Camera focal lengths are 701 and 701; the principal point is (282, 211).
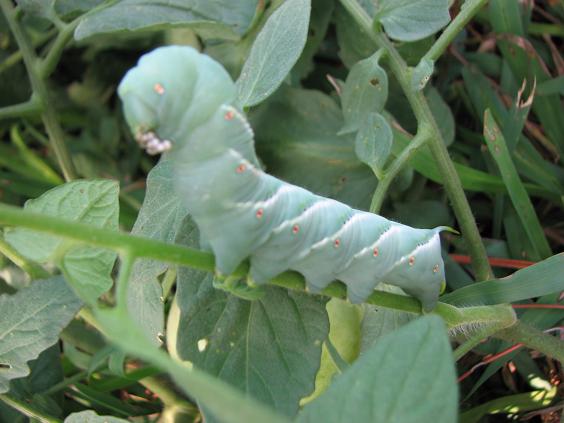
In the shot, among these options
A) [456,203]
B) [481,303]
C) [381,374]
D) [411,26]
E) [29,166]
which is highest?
[411,26]

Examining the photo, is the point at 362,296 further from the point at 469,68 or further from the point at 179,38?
the point at 179,38

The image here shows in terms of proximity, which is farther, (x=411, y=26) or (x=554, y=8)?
(x=554, y=8)

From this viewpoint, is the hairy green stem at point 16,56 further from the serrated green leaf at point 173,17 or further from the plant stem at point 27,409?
the plant stem at point 27,409

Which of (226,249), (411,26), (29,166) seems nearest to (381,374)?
(226,249)

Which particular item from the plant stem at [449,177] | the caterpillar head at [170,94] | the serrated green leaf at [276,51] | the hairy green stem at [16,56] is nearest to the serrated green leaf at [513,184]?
the plant stem at [449,177]

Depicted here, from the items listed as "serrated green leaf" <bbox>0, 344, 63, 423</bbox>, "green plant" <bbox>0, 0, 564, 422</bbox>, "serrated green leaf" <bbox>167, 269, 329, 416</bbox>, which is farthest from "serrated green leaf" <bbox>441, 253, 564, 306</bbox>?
"serrated green leaf" <bbox>0, 344, 63, 423</bbox>

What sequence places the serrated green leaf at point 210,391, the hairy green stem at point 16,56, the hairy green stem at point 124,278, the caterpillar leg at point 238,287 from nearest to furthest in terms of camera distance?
the serrated green leaf at point 210,391 → the hairy green stem at point 124,278 → the caterpillar leg at point 238,287 → the hairy green stem at point 16,56

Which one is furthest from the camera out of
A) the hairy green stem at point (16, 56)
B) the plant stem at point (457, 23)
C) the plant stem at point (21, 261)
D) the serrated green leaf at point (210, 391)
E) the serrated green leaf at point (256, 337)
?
the hairy green stem at point (16, 56)
